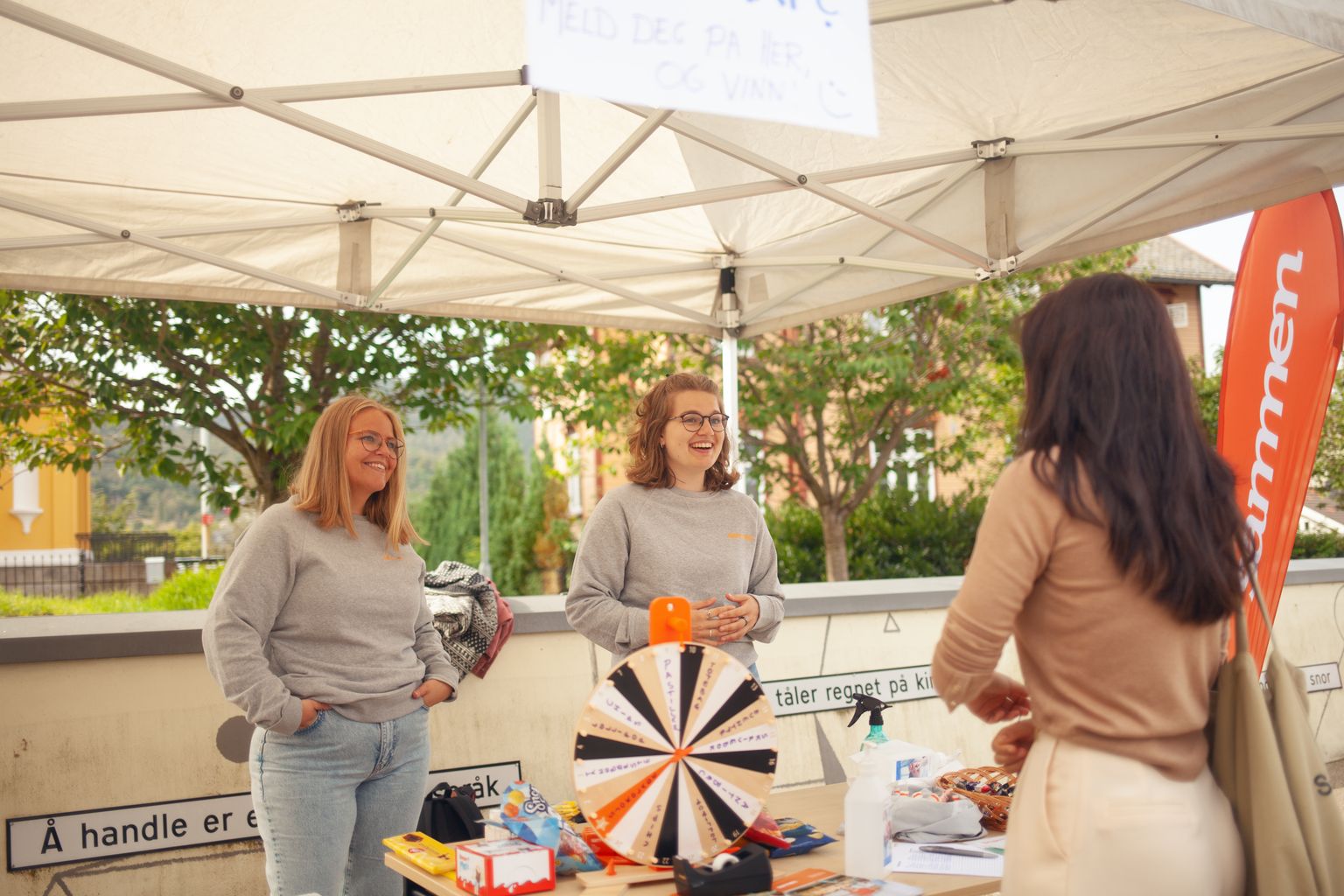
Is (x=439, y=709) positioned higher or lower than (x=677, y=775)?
lower

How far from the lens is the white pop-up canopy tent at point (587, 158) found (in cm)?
335

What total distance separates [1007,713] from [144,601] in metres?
11.5

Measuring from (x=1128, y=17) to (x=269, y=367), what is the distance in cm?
732

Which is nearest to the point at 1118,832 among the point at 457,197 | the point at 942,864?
the point at 942,864

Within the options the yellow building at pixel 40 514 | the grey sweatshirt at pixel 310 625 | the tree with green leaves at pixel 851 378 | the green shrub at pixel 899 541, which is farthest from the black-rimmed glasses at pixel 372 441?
the yellow building at pixel 40 514

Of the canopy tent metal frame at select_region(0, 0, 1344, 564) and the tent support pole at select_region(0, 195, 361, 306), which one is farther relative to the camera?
the tent support pole at select_region(0, 195, 361, 306)

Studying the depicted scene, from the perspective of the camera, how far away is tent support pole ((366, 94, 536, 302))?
3.88m

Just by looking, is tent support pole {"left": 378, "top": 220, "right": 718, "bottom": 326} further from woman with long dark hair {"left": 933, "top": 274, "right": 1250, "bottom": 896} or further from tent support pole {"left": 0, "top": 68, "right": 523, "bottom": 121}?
woman with long dark hair {"left": 933, "top": 274, "right": 1250, "bottom": 896}

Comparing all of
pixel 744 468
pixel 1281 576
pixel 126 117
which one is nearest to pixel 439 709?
pixel 126 117

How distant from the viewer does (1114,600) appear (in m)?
1.80

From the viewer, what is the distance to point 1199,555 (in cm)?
178

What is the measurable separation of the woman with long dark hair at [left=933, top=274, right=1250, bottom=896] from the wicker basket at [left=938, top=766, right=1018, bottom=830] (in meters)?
1.03

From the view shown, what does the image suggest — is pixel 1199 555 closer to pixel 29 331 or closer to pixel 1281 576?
pixel 1281 576

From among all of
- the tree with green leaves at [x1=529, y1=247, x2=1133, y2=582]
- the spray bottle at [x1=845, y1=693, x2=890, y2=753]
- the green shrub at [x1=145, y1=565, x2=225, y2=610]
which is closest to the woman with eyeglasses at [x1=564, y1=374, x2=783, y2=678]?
the spray bottle at [x1=845, y1=693, x2=890, y2=753]
